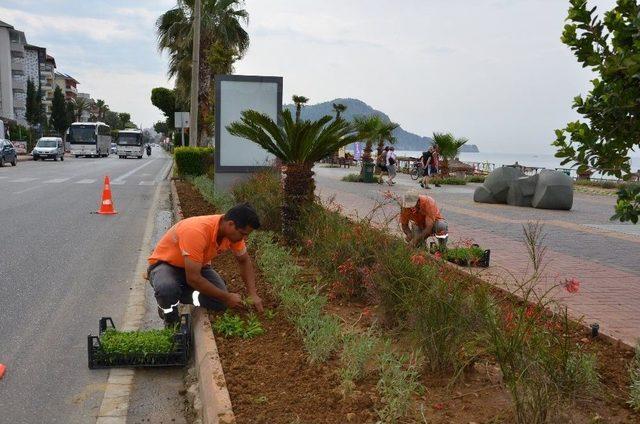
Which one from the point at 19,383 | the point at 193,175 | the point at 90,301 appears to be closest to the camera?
the point at 19,383

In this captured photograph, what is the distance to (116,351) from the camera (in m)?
4.59

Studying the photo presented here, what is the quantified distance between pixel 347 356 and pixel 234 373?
76cm

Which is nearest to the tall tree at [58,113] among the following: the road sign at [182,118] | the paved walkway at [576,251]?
the road sign at [182,118]

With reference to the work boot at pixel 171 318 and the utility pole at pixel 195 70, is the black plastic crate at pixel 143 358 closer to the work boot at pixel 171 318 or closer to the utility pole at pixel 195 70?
the work boot at pixel 171 318

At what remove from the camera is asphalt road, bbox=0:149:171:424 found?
13.4 feet

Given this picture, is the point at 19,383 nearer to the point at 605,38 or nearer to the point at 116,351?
the point at 116,351

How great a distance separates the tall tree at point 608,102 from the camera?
9.59ft

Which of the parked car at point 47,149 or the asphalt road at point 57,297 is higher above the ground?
the parked car at point 47,149

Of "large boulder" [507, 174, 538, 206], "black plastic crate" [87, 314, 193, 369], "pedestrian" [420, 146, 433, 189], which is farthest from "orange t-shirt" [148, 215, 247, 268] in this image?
"pedestrian" [420, 146, 433, 189]

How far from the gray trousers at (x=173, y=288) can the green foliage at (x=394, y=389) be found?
1981 mm

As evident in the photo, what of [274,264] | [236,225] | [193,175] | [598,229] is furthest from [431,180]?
[236,225]

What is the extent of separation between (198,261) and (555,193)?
44.2 ft

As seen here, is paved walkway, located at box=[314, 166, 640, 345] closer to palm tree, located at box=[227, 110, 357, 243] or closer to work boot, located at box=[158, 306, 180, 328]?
palm tree, located at box=[227, 110, 357, 243]

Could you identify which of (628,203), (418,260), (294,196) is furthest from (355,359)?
(294,196)
